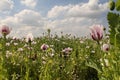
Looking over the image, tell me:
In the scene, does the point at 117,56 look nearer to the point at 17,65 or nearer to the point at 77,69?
the point at 17,65

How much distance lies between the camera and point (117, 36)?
2.60 metres

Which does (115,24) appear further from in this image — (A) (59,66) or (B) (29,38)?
(A) (59,66)

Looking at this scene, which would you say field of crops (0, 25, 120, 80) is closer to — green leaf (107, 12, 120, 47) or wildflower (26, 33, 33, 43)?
wildflower (26, 33, 33, 43)

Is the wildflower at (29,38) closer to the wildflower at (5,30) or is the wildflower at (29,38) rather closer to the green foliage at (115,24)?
the wildflower at (5,30)

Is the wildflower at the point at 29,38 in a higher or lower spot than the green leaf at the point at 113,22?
lower

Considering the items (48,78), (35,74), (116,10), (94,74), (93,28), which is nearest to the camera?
(116,10)

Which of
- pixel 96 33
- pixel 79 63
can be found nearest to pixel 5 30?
pixel 96 33

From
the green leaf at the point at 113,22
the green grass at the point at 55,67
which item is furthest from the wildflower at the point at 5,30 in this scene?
the green leaf at the point at 113,22

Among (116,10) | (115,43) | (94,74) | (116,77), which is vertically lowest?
(94,74)

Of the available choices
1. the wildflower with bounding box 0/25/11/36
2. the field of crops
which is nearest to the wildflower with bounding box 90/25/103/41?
the field of crops

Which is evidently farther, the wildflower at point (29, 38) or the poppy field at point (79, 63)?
the wildflower at point (29, 38)

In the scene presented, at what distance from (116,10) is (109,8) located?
0.07 metres

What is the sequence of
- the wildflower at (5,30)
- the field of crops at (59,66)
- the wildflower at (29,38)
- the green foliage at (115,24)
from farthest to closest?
the wildflower at (29,38) < the wildflower at (5,30) < the field of crops at (59,66) < the green foliage at (115,24)

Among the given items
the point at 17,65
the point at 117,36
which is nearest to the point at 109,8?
the point at 117,36
